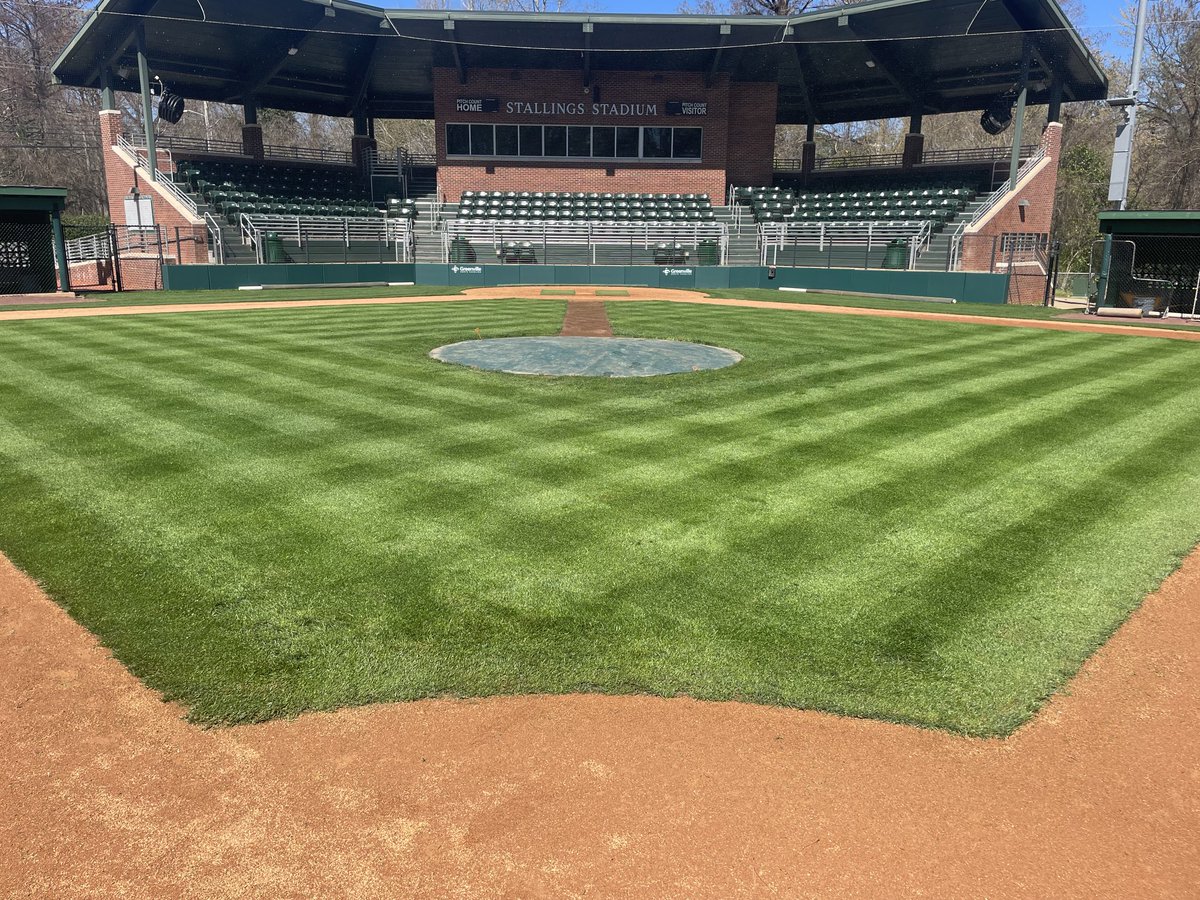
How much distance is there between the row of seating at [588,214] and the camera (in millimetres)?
37156

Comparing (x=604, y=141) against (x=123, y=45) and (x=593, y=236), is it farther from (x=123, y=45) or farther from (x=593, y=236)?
(x=123, y=45)

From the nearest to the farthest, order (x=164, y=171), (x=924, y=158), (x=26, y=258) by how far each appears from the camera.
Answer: (x=26, y=258) → (x=164, y=171) → (x=924, y=158)

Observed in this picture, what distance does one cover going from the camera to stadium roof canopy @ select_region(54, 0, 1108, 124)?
31.9 meters

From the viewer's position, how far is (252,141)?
41125 mm

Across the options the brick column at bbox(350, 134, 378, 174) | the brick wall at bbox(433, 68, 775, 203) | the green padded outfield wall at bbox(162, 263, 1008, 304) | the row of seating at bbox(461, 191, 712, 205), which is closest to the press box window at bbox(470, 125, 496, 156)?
the brick wall at bbox(433, 68, 775, 203)

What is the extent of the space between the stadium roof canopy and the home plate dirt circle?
2459 cm

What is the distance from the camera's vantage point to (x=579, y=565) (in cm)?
526

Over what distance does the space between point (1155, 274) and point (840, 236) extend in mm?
12934

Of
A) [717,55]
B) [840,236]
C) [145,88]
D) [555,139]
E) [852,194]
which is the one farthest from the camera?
[555,139]

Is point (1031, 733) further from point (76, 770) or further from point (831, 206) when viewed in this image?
point (831, 206)

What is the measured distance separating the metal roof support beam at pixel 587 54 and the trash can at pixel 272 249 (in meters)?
15.9

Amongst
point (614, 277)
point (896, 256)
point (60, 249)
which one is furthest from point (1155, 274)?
point (60, 249)

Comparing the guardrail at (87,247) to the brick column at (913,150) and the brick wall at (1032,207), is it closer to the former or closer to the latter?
the brick wall at (1032,207)

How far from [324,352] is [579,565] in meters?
9.56
